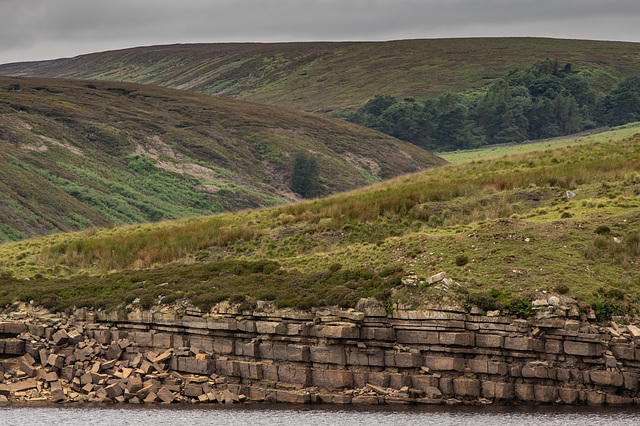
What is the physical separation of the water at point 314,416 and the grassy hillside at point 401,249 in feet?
12.0

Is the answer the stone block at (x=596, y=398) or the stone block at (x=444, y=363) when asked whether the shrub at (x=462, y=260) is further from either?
the stone block at (x=596, y=398)

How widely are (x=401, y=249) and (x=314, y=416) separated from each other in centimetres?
963

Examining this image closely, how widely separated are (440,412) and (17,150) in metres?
88.4

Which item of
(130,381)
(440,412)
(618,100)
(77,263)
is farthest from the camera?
(618,100)

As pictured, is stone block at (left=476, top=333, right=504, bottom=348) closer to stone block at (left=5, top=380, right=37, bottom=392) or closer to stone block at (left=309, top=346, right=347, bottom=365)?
stone block at (left=309, top=346, right=347, bottom=365)

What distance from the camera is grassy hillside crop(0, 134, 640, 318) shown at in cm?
2741

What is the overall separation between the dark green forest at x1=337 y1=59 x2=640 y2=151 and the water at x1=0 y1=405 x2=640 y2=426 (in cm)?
13928

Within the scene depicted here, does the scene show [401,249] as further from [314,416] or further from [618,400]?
[618,400]

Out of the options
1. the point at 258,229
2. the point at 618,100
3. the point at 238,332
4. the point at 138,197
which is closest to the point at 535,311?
the point at 238,332

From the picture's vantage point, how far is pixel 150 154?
11656cm

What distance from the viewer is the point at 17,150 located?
99562 millimetres

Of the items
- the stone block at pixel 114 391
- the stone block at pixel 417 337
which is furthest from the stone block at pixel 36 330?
the stone block at pixel 417 337

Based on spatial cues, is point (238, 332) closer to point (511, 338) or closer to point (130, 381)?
point (130, 381)

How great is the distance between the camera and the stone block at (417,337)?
2578cm
